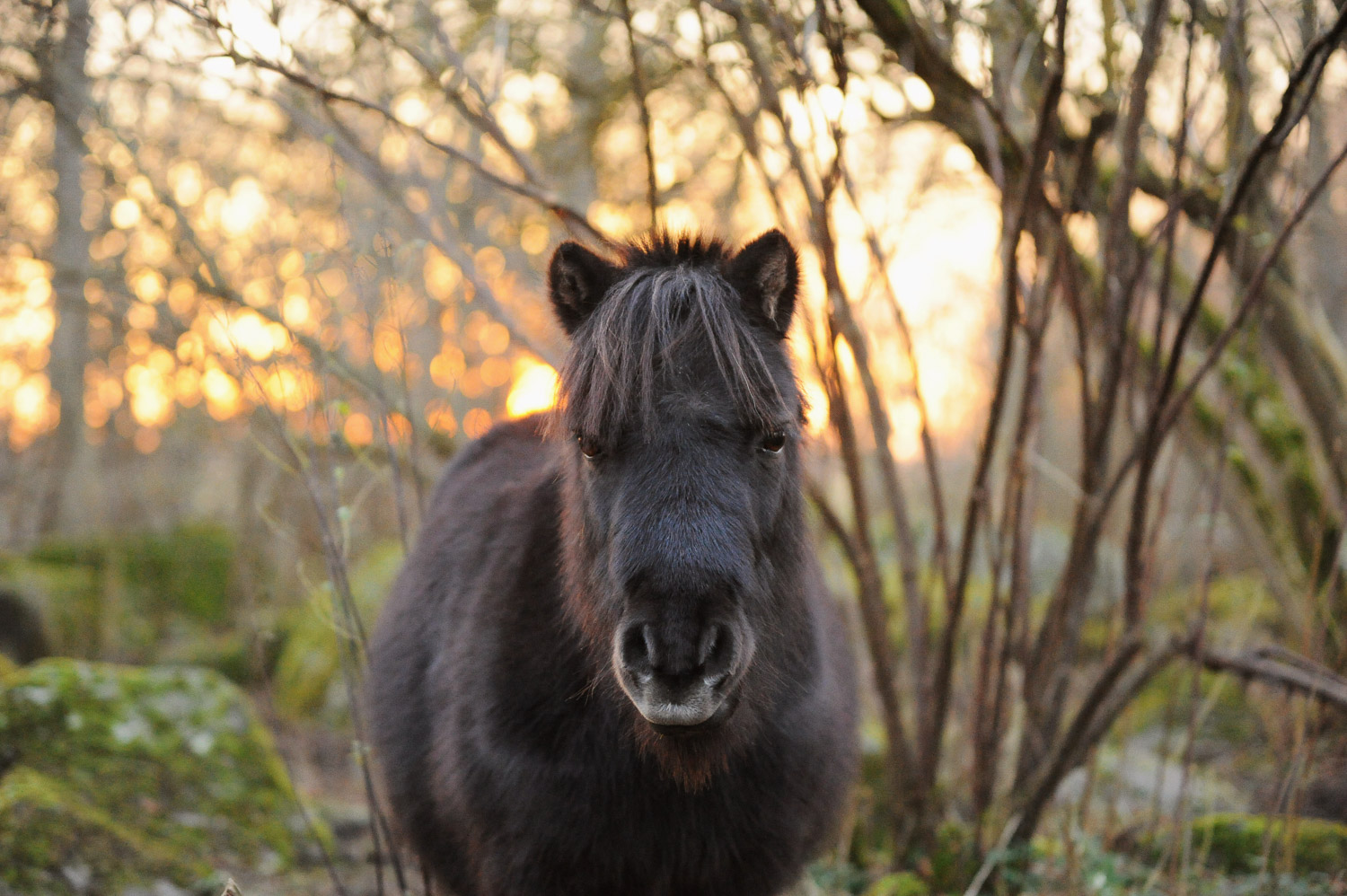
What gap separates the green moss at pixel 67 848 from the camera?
12.5 feet

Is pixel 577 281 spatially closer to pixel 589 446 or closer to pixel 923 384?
pixel 589 446

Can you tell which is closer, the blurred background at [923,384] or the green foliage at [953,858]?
the blurred background at [923,384]

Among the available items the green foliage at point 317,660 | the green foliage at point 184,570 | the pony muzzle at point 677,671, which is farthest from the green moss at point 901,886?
the green foliage at point 184,570

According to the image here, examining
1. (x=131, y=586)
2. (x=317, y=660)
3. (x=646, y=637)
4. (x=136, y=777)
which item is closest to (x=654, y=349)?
(x=646, y=637)

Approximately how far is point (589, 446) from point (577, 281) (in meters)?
0.57

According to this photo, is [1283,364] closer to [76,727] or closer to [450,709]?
[450,709]

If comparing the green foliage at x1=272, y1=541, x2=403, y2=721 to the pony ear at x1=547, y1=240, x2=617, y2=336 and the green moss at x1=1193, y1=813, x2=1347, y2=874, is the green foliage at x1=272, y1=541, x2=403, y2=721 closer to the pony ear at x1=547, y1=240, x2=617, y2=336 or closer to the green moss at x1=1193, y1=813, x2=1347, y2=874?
the pony ear at x1=547, y1=240, x2=617, y2=336

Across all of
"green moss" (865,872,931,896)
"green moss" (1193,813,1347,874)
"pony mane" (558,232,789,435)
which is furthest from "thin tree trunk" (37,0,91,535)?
"green moss" (1193,813,1347,874)

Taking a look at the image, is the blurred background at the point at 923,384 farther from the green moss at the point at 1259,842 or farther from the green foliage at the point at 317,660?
the green foliage at the point at 317,660

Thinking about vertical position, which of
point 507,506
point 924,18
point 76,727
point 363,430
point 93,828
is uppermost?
point 924,18

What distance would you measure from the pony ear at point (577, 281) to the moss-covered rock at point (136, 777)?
137 inches

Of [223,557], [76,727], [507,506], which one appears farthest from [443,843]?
[223,557]

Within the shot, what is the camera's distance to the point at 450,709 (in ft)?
9.37

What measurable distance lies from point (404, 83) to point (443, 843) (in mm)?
6010
